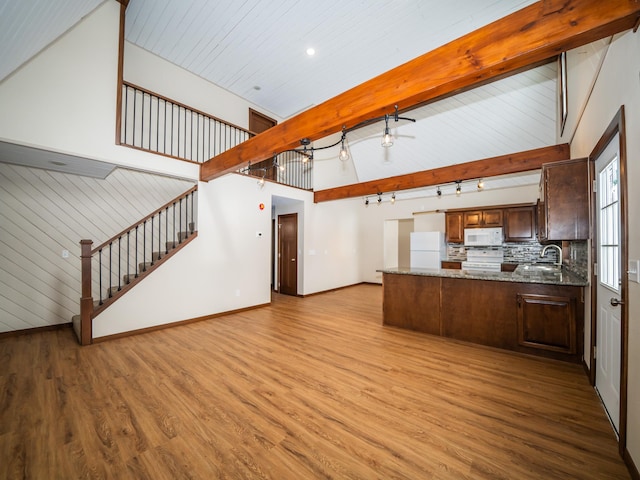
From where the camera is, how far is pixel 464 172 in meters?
4.99

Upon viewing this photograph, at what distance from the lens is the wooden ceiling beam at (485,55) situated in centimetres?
155

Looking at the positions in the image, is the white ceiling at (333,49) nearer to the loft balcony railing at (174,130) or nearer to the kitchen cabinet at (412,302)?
the loft balcony railing at (174,130)

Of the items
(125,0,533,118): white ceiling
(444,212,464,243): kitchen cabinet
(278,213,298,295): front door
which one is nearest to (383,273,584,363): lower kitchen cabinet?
(278,213,298,295): front door

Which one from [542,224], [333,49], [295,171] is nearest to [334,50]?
[333,49]

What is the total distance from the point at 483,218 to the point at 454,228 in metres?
0.69

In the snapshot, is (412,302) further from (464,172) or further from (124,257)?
(124,257)

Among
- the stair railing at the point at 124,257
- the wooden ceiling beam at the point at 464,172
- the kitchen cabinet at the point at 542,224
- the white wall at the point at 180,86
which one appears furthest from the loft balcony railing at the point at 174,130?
the kitchen cabinet at the point at 542,224

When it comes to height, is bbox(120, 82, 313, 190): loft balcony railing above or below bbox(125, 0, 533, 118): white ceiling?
below

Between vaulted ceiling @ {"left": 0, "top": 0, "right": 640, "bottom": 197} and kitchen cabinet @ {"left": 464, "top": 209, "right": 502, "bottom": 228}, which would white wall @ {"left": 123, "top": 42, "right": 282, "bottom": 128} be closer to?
vaulted ceiling @ {"left": 0, "top": 0, "right": 640, "bottom": 197}

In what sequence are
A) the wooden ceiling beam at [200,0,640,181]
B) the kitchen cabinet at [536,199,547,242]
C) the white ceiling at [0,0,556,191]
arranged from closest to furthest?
the wooden ceiling beam at [200,0,640,181] < the kitchen cabinet at [536,199,547,242] < the white ceiling at [0,0,556,191]

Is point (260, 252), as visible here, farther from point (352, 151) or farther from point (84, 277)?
point (352, 151)

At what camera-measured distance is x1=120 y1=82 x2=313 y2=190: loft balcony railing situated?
4.42 m

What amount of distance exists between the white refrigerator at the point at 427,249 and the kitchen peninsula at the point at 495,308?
2.79 metres

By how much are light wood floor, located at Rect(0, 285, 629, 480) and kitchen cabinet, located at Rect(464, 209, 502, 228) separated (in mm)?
3937
